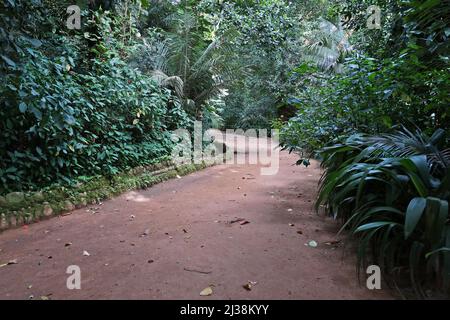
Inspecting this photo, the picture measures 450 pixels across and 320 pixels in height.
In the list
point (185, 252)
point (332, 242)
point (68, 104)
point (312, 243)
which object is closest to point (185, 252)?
point (185, 252)

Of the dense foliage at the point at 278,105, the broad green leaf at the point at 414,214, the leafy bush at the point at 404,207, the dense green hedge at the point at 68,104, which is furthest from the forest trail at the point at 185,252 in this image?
the dense green hedge at the point at 68,104

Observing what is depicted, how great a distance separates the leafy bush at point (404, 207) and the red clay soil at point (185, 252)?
10.7 inches

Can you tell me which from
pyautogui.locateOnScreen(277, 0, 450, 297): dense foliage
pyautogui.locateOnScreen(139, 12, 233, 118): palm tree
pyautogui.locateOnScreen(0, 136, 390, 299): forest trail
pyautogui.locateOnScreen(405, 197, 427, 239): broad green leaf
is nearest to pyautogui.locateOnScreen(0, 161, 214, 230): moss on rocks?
pyautogui.locateOnScreen(0, 136, 390, 299): forest trail

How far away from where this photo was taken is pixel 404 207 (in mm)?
2318

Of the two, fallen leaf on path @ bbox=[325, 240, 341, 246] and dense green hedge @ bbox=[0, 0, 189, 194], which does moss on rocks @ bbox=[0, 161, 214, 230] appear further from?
fallen leaf on path @ bbox=[325, 240, 341, 246]

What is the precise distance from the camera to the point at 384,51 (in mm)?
3863

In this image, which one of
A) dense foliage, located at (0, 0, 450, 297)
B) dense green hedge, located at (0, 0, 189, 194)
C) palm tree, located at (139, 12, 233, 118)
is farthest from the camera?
palm tree, located at (139, 12, 233, 118)

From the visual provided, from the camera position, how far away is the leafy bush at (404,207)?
1.88m

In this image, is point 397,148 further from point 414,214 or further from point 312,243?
point 312,243

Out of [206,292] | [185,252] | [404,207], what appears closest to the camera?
[206,292]

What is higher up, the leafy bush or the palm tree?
the palm tree

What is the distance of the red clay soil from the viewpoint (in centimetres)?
214

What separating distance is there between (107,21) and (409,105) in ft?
16.1
